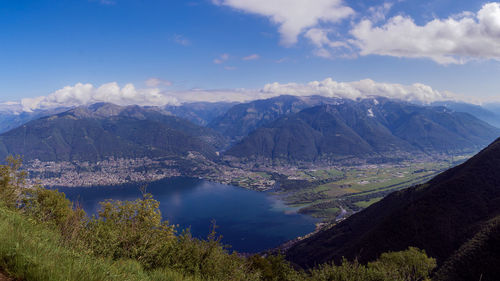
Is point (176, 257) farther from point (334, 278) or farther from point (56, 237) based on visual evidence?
point (334, 278)

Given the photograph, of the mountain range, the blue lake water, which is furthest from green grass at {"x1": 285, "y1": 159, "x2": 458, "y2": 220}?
the mountain range

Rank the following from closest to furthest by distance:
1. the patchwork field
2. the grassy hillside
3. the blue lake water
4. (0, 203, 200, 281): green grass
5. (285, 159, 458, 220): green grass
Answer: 1. (0, 203, 200, 281): green grass
2. the grassy hillside
3. the blue lake water
4. the patchwork field
5. (285, 159, 458, 220): green grass

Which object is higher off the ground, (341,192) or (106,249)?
(106,249)

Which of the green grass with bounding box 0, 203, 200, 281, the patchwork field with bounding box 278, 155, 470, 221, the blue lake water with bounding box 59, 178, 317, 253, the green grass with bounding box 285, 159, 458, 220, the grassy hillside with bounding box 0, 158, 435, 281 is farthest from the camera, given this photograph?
the green grass with bounding box 285, 159, 458, 220

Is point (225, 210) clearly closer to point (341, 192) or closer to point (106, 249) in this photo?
point (341, 192)

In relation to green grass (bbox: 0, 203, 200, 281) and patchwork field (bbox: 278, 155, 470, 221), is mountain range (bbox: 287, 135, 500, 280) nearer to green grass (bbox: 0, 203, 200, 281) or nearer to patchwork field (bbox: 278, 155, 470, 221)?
green grass (bbox: 0, 203, 200, 281)

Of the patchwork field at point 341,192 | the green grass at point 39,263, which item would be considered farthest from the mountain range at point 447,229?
the patchwork field at point 341,192

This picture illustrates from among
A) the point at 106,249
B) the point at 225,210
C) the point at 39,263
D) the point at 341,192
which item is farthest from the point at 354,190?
the point at 39,263
